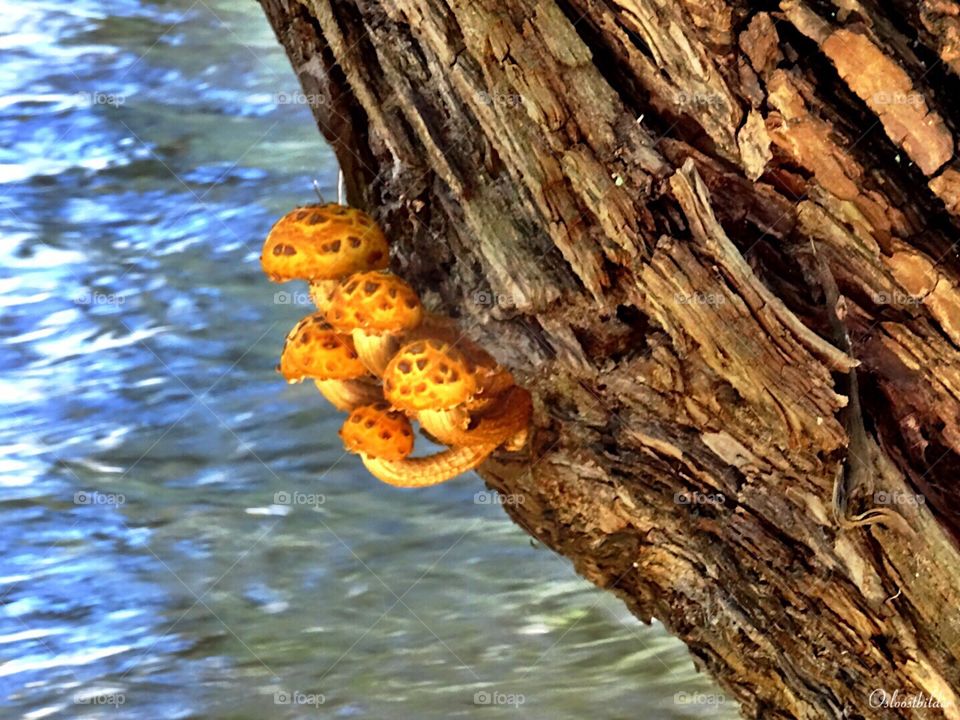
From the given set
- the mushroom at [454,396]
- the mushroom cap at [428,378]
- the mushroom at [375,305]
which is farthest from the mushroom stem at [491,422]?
the mushroom at [375,305]

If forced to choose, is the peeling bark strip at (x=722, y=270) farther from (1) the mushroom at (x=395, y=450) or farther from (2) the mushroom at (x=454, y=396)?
(1) the mushroom at (x=395, y=450)

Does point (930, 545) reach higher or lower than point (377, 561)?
higher

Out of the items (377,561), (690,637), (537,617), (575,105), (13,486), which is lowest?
(13,486)

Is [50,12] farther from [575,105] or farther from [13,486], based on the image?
[575,105]

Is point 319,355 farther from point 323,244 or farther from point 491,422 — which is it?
point 491,422

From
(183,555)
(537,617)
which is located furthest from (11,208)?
(537,617)
